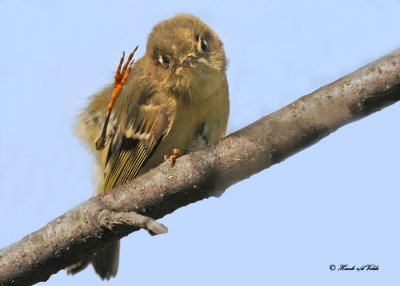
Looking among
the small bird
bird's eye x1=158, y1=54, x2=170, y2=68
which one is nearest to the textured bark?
the small bird

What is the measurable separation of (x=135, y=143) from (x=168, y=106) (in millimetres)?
322

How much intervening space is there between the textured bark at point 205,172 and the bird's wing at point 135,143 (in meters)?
1.00

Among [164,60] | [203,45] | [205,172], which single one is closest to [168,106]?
[164,60]

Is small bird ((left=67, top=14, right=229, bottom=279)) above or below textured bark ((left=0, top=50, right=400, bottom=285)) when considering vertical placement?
above

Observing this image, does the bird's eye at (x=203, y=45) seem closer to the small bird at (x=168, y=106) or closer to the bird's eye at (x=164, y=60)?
the small bird at (x=168, y=106)

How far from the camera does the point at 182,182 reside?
2.66 m

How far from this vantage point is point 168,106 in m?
3.83

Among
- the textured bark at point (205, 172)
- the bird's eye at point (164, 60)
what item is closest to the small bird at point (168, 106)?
the bird's eye at point (164, 60)

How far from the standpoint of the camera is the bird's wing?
376 cm

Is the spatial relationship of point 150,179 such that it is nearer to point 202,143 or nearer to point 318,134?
point 318,134

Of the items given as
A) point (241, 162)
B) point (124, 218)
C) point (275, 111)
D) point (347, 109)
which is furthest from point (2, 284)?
point (347, 109)

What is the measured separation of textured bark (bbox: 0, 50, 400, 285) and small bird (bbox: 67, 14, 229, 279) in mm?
928

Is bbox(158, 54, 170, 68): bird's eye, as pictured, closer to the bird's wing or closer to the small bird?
the small bird

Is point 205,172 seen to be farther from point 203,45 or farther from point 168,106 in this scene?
point 203,45
